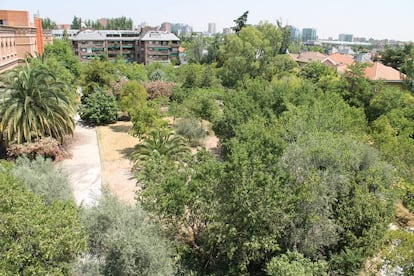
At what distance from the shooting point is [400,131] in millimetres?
19750

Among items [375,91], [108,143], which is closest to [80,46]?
[108,143]

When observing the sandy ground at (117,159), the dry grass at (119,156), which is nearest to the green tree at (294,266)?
the sandy ground at (117,159)

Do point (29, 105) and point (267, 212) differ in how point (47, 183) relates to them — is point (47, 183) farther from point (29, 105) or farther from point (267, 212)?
point (29, 105)

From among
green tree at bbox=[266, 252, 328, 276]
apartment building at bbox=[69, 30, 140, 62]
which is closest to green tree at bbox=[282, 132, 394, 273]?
green tree at bbox=[266, 252, 328, 276]

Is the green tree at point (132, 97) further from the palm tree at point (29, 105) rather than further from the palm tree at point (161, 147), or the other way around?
the palm tree at point (161, 147)

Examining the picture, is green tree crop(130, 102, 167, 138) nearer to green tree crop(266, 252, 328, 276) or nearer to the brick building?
green tree crop(266, 252, 328, 276)

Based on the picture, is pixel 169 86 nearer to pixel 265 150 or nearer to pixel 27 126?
pixel 27 126

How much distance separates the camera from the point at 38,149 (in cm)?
1956

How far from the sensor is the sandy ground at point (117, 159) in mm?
17625

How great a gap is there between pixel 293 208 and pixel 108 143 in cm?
1774

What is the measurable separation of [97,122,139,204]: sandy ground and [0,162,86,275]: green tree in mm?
5134

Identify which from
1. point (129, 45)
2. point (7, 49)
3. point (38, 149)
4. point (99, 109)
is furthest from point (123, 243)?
point (129, 45)

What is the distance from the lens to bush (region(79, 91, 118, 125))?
29531 millimetres

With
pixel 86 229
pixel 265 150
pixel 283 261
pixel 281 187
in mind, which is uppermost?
pixel 265 150
